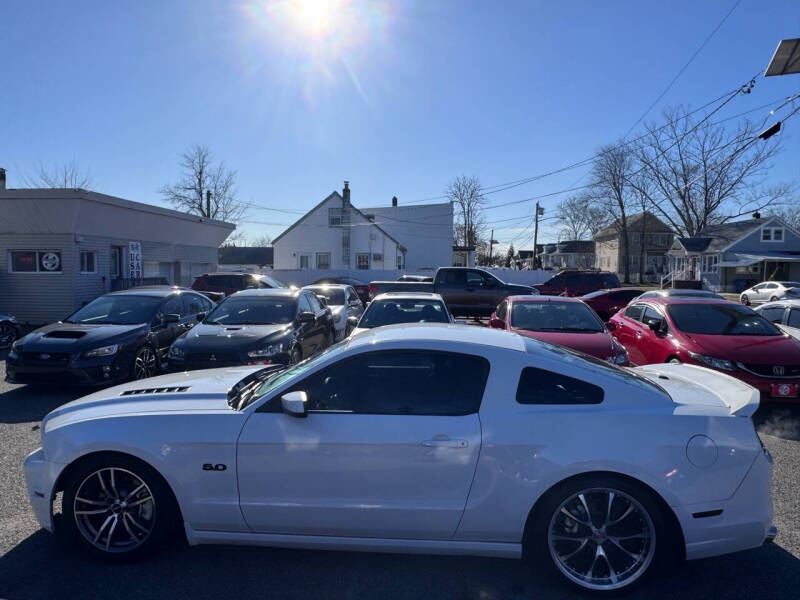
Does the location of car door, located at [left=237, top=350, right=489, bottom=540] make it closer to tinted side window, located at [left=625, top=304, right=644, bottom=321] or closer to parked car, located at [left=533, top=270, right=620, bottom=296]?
tinted side window, located at [left=625, top=304, right=644, bottom=321]

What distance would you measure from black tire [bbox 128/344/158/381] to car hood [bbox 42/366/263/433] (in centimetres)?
473

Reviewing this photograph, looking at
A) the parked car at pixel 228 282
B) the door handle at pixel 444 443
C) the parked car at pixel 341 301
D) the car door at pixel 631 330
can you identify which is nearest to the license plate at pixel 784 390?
the car door at pixel 631 330

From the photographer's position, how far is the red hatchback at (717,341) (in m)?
6.61

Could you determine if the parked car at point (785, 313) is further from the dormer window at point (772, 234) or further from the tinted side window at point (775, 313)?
the dormer window at point (772, 234)

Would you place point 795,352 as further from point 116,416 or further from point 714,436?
point 116,416

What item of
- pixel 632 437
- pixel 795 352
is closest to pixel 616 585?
pixel 632 437

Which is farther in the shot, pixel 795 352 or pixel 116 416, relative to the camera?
pixel 795 352

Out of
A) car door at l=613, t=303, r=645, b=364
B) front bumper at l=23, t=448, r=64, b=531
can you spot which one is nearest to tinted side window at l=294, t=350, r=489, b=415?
front bumper at l=23, t=448, r=64, b=531

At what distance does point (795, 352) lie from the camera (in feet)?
22.5

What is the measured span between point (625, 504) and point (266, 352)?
19.0 feet

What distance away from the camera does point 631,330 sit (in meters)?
9.15

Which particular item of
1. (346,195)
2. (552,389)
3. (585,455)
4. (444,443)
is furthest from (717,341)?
(346,195)

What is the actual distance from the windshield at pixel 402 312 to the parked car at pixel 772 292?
25068mm

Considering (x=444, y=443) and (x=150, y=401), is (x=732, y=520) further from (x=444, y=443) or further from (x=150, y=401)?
(x=150, y=401)
